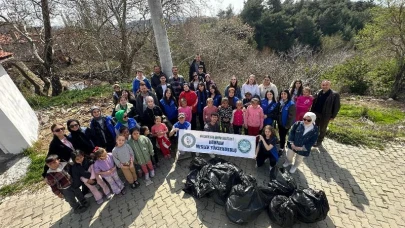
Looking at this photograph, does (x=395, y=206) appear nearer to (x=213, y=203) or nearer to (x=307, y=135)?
(x=307, y=135)

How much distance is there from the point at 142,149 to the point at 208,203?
5.99ft

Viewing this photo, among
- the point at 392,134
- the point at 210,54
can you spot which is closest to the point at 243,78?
the point at 210,54

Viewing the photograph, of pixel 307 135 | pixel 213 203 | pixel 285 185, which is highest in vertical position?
pixel 307 135

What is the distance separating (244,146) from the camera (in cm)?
545

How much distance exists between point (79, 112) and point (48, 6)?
6548 mm

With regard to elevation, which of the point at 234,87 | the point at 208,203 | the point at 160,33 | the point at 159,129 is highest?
the point at 160,33

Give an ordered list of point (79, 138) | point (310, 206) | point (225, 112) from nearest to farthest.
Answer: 1. point (310, 206)
2. point (79, 138)
3. point (225, 112)

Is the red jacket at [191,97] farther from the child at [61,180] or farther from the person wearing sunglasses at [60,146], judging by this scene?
the child at [61,180]

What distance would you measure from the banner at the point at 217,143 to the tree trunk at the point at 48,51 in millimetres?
10231

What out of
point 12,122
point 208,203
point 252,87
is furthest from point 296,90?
point 12,122

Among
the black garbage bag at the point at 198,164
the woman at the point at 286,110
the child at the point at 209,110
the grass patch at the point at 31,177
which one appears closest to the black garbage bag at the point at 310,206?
the woman at the point at 286,110

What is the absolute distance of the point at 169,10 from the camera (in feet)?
41.9

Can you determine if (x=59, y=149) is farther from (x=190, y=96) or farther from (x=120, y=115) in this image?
(x=190, y=96)

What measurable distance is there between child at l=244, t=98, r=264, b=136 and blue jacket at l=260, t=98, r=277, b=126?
324 mm
